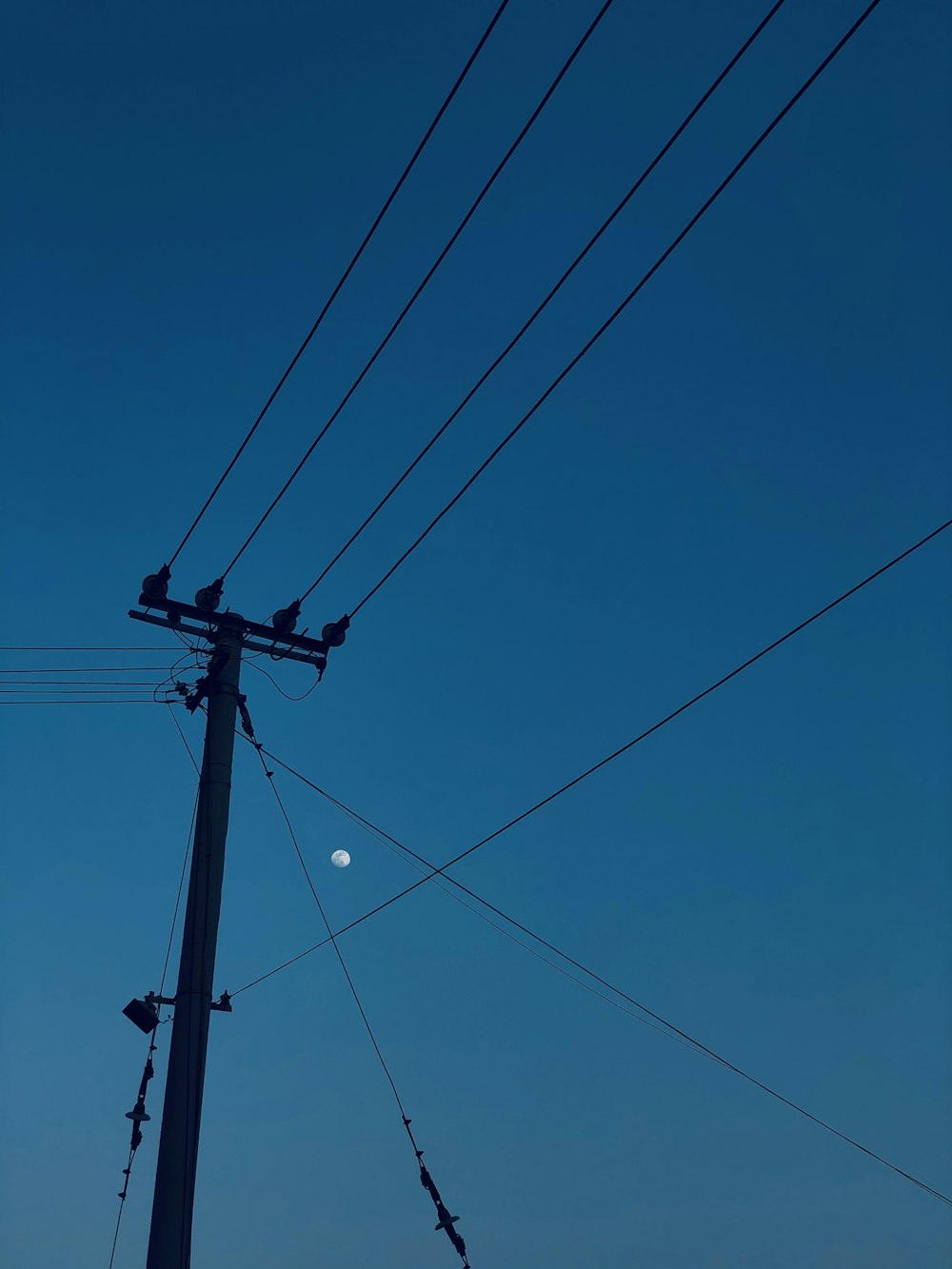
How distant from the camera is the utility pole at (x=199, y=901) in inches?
446

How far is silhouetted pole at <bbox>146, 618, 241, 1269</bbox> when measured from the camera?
11.2m

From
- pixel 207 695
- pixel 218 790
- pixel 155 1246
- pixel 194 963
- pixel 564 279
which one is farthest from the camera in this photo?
pixel 207 695

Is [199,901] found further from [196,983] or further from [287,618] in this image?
[287,618]

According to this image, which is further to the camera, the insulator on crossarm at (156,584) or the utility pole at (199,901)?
the insulator on crossarm at (156,584)

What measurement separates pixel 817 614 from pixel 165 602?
748 centimetres

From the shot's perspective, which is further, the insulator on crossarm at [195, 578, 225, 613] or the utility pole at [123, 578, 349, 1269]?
the insulator on crossarm at [195, 578, 225, 613]

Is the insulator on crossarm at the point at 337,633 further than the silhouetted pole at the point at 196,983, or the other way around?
the insulator on crossarm at the point at 337,633

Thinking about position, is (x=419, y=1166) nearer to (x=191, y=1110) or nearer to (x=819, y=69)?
(x=191, y=1110)

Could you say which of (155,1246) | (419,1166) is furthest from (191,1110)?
(419,1166)

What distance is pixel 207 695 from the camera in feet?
46.6

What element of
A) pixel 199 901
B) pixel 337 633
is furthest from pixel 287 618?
pixel 199 901

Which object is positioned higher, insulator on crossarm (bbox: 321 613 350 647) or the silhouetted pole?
insulator on crossarm (bbox: 321 613 350 647)

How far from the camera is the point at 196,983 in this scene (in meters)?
12.3

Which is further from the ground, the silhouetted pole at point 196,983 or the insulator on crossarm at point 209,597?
the insulator on crossarm at point 209,597
